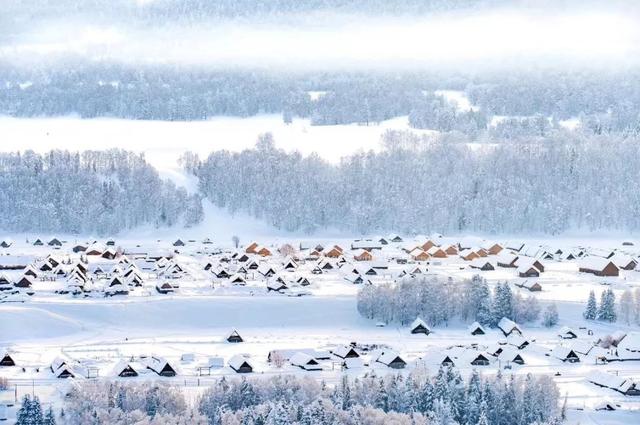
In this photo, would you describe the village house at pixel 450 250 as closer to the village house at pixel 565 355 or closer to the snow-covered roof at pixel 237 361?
the village house at pixel 565 355

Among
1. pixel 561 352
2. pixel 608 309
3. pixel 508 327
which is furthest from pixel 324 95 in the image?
pixel 561 352

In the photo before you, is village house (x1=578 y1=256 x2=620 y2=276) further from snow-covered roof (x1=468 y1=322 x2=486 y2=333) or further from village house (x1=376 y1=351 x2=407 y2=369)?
village house (x1=376 y1=351 x2=407 y2=369)

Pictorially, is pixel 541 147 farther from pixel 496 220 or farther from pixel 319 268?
pixel 319 268

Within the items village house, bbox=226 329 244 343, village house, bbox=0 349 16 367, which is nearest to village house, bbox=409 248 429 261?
village house, bbox=226 329 244 343

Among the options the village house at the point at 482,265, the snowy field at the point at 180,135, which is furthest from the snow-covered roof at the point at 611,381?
the snowy field at the point at 180,135

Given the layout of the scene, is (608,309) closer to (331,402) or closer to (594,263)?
(594,263)

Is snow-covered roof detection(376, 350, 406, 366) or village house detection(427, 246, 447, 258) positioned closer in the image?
snow-covered roof detection(376, 350, 406, 366)
